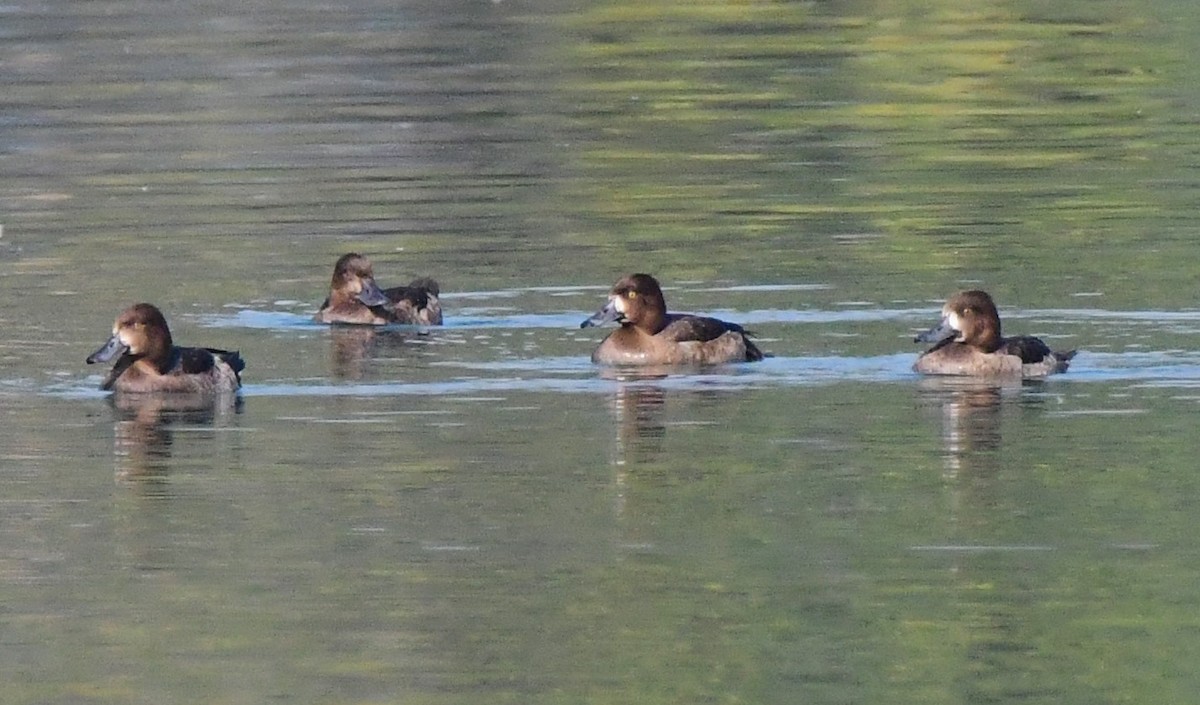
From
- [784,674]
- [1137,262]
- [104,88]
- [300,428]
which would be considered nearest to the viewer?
[784,674]

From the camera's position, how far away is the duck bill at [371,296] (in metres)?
22.1

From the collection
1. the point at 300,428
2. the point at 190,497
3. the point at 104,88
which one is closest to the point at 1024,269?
the point at 300,428

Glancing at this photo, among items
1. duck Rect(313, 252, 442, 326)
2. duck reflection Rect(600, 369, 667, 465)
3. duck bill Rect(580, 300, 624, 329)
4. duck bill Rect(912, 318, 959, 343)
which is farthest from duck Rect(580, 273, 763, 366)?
duck Rect(313, 252, 442, 326)

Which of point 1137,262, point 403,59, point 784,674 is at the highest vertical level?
point 403,59

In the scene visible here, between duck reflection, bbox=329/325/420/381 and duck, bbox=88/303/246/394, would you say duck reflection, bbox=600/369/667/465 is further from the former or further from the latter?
duck, bbox=88/303/246/394

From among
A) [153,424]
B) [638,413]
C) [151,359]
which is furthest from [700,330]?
[153,424]

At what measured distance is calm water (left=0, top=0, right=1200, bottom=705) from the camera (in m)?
12.6

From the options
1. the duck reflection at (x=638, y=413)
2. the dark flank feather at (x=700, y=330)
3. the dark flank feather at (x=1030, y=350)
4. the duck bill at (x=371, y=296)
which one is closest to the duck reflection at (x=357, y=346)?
the duck bill at (x=371, y=296)

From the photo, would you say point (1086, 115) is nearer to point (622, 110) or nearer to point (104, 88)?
point (622, 110)

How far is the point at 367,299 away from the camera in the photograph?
22.1 meters

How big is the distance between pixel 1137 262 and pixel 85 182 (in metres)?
11.3

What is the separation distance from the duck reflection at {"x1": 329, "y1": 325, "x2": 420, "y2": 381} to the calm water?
63mm

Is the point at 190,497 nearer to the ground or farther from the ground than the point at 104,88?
nearer to the ground

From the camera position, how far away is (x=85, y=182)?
98.4 ft
